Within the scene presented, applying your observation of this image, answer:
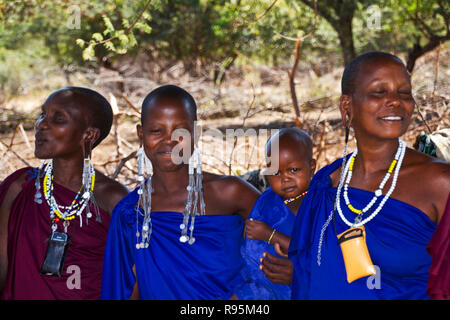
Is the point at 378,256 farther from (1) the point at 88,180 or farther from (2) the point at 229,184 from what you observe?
(1) the point at 88,180

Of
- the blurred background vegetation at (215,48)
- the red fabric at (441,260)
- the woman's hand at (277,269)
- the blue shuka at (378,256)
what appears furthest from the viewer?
the blurred background vegetation at (215,48)

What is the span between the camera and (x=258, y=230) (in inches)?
87.8

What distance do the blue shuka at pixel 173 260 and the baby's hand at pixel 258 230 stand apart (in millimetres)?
98

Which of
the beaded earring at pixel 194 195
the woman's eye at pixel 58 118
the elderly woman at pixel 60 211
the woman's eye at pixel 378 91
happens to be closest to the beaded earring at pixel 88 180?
the elderly woman at pixel 60 211

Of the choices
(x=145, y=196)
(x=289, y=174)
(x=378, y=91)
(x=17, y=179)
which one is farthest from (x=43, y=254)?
(x=378, y=91)

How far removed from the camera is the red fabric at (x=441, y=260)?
1635mm

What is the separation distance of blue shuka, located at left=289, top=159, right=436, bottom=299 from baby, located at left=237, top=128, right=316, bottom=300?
10.9 inches

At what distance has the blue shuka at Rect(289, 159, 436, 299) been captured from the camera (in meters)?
1.75

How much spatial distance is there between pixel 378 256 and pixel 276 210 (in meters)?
0.68

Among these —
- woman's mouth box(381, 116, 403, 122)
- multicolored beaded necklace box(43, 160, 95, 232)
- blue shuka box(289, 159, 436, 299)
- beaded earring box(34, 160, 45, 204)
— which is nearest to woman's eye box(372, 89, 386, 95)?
woman's mouth box(381, 116, 403, 122)

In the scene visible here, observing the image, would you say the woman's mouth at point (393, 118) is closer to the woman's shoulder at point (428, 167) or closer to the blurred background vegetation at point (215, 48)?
the woman's shoulder at point (428, 167)

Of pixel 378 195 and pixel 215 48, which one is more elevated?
pixel 215 48

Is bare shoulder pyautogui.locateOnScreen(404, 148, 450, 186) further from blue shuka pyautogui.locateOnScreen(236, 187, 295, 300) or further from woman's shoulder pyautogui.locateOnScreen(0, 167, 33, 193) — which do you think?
woman's shoulder pyautogui.locateOnScreen(0, 167, 33, 193)
